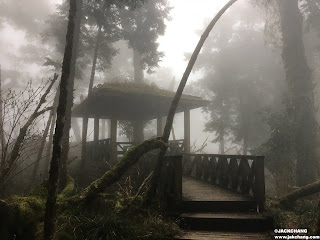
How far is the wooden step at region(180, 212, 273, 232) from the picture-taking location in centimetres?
525

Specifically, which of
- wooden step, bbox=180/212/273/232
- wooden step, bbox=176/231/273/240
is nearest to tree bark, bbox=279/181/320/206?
wooden step, bbox=180/212/273/232

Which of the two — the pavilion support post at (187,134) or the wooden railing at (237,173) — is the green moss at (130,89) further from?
the wooden railing at (237,173)

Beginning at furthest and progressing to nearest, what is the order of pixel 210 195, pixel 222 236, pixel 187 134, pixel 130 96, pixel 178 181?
pixel 187 134, pixel 130 96, pixel 210 195, pixel 178 181, pixel 222 236

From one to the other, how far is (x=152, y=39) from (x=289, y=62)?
10.2 m

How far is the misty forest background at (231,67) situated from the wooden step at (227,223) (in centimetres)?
435

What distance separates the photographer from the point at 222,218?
538 centimetres

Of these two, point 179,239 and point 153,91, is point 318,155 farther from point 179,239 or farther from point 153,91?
point 179,239

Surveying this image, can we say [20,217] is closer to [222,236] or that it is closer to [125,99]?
[222,236]

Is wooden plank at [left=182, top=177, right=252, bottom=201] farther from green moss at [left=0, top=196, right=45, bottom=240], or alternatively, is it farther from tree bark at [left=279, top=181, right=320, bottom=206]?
green moss at [left=0, top=196, right=45, bottom=240]

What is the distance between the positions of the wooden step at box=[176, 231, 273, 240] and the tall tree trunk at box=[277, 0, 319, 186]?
342 inches

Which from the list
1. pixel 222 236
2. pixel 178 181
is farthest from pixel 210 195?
pixel 222 236

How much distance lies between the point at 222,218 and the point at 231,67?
78.5ft

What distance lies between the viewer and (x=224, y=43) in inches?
1139

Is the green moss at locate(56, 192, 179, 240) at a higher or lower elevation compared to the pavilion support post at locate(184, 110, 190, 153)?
lower
